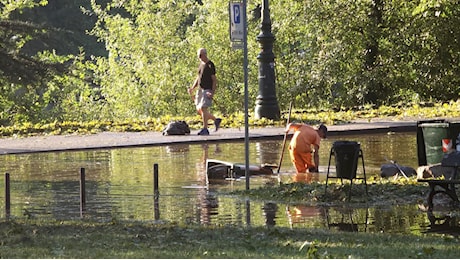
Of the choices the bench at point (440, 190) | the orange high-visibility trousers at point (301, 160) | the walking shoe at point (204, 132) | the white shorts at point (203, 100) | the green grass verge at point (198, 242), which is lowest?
the green grass verge at point (198, 242)

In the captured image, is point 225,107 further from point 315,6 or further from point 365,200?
point 365,200

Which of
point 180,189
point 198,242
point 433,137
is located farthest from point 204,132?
point 198,242

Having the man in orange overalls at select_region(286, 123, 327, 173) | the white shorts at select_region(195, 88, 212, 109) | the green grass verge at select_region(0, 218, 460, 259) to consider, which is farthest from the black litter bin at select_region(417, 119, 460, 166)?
the white shorts at select_region(195, 88, 212, 109)

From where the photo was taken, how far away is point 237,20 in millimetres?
16359

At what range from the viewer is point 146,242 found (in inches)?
Result: 467

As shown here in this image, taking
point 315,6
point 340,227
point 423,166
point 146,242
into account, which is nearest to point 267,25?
point 315,6

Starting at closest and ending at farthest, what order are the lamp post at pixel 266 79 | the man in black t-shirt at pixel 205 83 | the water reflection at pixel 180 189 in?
the water reflection at pixel 180 189
the man in black t-shirt at pixel 205 83
the lamp post at pixel 266 79

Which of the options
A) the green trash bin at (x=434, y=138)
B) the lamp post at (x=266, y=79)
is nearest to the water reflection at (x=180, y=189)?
the green trash bin at (x=434, y=138)

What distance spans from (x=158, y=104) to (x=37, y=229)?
109 ft

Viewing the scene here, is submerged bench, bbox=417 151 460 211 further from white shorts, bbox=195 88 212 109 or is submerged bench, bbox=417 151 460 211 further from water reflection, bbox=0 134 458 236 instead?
white shorts, bbox=195 88 212 109

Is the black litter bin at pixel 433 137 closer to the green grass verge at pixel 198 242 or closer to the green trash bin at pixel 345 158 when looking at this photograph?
the green trash bin at pixel 345 158

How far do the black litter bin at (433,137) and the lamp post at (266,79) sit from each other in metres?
11.6

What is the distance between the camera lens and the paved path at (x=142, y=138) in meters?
25.6

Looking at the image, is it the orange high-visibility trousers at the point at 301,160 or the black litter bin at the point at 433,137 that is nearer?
the black litter bin at the point at 433,137
